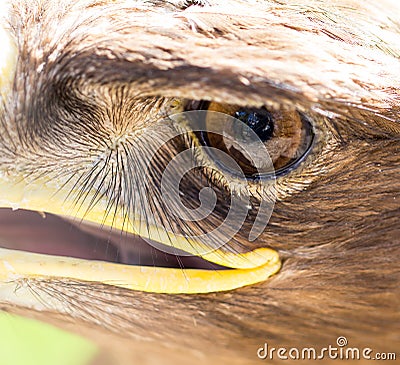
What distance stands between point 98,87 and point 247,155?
1.02 ft

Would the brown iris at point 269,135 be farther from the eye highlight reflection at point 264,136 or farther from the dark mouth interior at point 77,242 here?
the dark mouth interior at point 77,242

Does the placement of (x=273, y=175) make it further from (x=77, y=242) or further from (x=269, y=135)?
(x=77, y=242)

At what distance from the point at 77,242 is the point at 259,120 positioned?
517 mm

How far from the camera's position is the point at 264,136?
133cm

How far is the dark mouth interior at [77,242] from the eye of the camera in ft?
4.90

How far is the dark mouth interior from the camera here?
1492 mm

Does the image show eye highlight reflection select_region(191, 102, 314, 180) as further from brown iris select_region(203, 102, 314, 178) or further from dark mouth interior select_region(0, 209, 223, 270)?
dark mouth interior select_region(0, 209, 223, 270)

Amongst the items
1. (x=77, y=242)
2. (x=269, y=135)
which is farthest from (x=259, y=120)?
(x=77, y=242)

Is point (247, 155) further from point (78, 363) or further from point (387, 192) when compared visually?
point (78, 363)

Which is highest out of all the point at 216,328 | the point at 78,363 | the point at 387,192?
the point at 387,192

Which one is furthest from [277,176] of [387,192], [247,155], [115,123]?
[115,123]

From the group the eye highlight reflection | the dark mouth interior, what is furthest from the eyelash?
the dark mouth interior

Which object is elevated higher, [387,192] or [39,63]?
[39,63]

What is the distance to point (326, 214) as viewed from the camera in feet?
4.62
